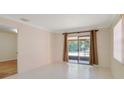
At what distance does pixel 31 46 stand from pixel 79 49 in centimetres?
315

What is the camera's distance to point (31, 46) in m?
4.95

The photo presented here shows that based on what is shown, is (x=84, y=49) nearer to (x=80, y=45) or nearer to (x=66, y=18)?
(x=80, y=45)

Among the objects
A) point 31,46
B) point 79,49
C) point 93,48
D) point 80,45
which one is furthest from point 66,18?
point 79,49

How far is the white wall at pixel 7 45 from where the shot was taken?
7360 millimetres

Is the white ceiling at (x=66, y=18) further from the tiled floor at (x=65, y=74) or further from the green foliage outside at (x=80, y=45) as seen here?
the tiled floor at (x=65, y=74)

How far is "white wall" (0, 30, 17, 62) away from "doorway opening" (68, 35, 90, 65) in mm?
4893

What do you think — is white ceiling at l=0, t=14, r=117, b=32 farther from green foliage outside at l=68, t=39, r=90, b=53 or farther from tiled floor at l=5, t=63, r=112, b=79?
tiled floor at l=5, t=63, r=112, b=79

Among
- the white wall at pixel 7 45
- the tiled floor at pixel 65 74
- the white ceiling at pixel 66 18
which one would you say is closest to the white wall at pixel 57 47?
the tiled floor at pixel 65 74
